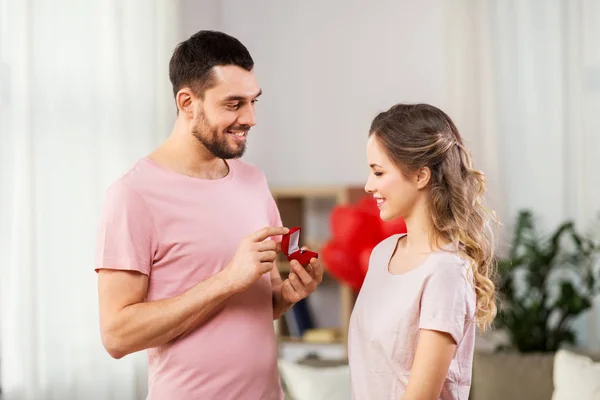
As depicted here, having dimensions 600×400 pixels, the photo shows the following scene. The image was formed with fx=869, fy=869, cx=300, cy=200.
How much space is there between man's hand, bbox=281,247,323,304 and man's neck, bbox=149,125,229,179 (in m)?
0.30

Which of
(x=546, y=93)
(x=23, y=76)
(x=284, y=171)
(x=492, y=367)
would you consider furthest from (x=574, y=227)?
(x=23, y=76)

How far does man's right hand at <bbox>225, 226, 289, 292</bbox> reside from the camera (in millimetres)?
1789

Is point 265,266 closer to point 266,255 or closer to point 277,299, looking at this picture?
point 266,255

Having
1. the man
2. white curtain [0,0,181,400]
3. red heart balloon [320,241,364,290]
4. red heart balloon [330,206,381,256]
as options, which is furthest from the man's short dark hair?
red heart balloon [320,241,364,290]

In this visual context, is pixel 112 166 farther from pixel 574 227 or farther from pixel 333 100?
pixel 574 227

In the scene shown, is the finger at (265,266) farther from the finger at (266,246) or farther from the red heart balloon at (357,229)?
the red heart balloon at (357,229)

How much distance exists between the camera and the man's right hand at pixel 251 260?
5.87ft

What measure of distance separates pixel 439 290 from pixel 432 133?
0.35 meters

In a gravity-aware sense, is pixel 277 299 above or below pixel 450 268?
below

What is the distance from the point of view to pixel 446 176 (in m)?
1.88

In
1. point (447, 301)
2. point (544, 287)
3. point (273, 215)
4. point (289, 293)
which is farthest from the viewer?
point (544, 287)

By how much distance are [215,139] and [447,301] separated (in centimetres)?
63

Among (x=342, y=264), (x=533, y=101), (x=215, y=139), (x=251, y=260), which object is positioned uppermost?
(x=533, y=101)

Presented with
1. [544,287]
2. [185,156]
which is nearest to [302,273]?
[185,156]
